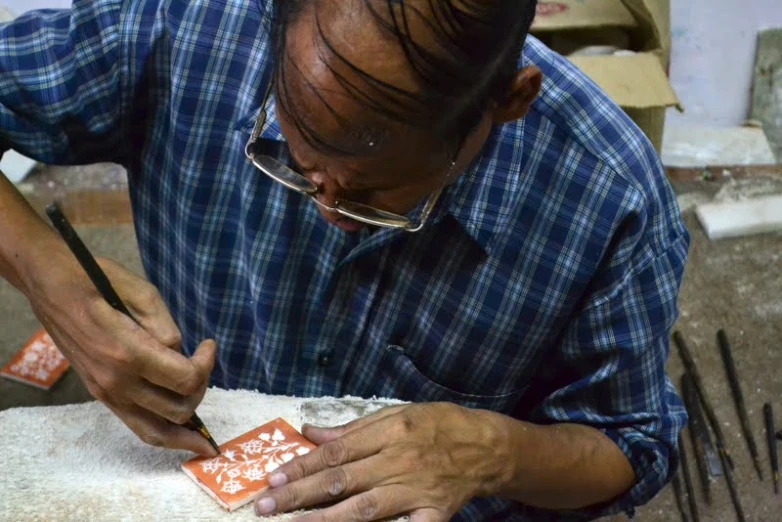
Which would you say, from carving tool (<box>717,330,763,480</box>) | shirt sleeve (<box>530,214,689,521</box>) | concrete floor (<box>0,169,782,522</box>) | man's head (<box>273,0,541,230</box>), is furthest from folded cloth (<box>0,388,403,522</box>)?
carving tool (<box>717,330,763,480</box>)

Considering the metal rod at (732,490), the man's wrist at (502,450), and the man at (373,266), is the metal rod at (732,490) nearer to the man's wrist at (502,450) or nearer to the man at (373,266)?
the man at (373,266)

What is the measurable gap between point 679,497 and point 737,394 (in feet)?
1.49

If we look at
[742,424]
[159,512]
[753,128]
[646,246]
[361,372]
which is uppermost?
[646,246]

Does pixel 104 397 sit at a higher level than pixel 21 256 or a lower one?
lower

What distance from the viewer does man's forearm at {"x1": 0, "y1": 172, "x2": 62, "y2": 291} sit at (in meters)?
1.25

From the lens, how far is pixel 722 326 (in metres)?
2.85

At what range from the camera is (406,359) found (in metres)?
→ 1.44

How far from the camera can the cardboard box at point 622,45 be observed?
2354mm

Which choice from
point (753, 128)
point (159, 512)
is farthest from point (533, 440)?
point (753, 128)

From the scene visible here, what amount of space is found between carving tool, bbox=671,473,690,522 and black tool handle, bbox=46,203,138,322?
1.63 meters

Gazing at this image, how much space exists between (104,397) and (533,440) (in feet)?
2.05

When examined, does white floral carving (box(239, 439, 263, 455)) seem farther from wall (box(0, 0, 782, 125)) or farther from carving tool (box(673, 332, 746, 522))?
wall (box(0, 0, 782, 125))

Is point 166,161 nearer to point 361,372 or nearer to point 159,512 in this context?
point 361,372

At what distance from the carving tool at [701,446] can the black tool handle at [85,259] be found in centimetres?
172
